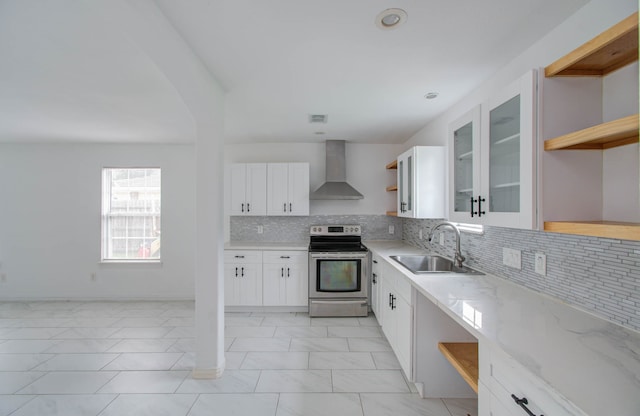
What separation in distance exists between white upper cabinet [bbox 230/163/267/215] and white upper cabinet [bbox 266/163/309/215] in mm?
90

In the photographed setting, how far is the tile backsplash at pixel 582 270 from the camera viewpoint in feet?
3.88

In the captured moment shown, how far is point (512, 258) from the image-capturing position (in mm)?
1887

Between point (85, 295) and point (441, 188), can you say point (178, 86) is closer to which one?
point (441, 188)

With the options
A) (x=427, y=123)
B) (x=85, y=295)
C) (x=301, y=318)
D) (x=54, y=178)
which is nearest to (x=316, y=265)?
(x=301, y=318)

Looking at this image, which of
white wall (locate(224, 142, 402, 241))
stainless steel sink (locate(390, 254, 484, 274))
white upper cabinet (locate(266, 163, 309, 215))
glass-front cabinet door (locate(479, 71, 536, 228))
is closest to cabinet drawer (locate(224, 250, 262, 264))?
white upper cabinet (locate(266, 163, 309, 215))

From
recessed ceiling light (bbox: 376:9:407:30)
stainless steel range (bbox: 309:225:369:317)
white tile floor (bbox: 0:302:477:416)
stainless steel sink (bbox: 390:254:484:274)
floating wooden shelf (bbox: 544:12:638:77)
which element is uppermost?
recessed ceiling light (bbox: 376:9:407:30)

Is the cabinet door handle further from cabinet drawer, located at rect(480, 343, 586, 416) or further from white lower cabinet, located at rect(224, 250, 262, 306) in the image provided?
white lower cabinet, located at rect(224, 250, 262, 306)

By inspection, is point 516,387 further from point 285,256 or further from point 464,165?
point 285,256

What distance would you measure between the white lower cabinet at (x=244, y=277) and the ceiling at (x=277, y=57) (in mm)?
1781

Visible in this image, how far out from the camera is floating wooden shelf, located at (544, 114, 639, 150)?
85 centimetres

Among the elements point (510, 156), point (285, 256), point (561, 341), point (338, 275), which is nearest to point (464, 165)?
point (510, 156)

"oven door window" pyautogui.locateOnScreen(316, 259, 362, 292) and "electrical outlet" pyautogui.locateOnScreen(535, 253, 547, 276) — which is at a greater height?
"electrical outlet" pyautogui.locateOnScreen(535, 253, 547, 276)

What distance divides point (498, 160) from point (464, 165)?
437 millimetres

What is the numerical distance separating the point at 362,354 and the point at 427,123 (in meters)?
2.69
